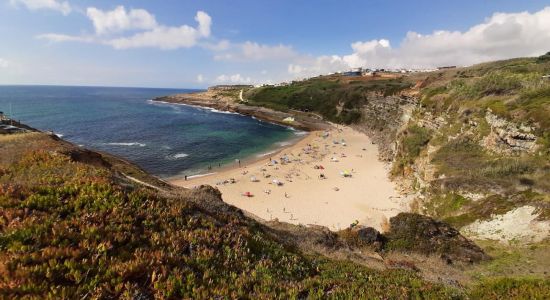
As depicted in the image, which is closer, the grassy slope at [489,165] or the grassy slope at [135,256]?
the grassy slope at [135,256]

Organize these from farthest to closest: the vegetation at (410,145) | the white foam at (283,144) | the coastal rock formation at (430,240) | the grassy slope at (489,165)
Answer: the white foam at (283,144) < the vegetation at (410,145) < the coastal rock formation at (430,240) < the grassy slope at (489,165)

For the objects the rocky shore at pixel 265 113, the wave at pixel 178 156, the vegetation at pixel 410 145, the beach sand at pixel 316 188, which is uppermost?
the rocky shore at pixel 265 113

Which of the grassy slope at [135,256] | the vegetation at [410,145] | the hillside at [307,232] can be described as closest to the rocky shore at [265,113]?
the vegetation at [410,145]

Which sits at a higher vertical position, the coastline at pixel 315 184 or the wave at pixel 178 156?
the wave at pixel 178 156

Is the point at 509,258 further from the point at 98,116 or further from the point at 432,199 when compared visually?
the point at 98,116

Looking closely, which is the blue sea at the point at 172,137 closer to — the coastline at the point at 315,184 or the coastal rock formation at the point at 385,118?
the coastline at the point at 315,184
